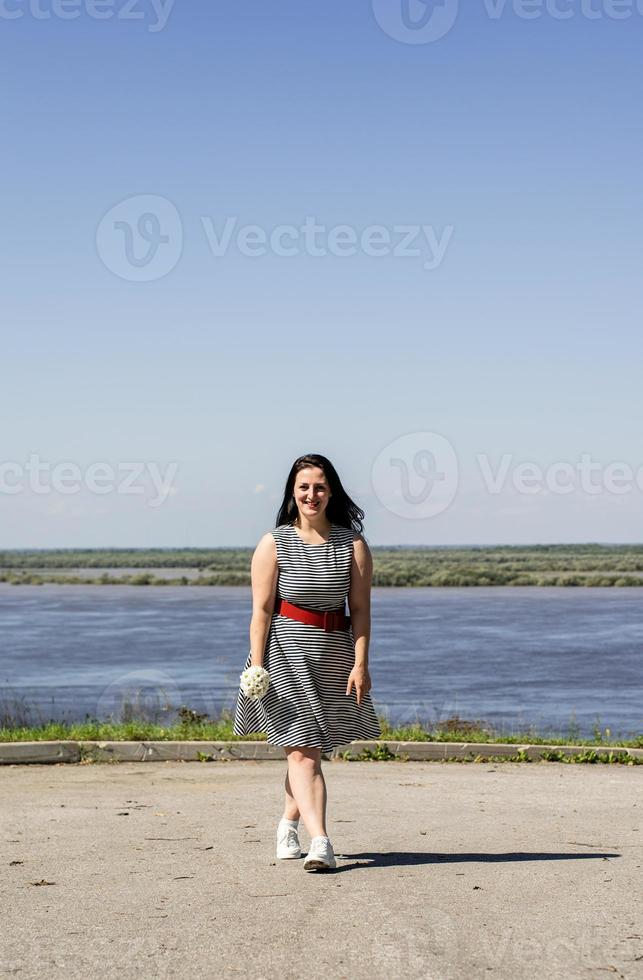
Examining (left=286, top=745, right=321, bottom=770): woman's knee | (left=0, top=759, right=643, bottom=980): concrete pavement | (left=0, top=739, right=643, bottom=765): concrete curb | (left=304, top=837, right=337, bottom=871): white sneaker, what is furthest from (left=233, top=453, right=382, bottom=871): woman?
(left=0, top=739, right=643, bottom=765): concrete curb

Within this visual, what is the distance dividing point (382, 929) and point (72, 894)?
156cm

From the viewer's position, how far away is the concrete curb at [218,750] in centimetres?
1073

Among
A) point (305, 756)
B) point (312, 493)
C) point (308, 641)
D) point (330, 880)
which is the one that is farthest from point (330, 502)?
point (330, 880)

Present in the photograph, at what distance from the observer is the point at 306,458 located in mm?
6938

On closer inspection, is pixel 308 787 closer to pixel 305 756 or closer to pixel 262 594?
pixel 305 756

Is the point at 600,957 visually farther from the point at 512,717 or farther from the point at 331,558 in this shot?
the point at 512,717

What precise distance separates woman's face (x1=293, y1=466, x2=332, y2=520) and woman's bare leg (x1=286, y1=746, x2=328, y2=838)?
1213 millimetres

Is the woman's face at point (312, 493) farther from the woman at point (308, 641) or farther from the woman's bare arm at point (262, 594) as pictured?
the woman's bare arm at point (262, 594)

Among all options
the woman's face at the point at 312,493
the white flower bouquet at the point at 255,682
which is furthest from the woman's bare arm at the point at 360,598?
the white flower bouquet at the point at 255,682

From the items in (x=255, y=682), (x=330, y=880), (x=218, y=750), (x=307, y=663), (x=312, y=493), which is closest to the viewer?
(x=330, y=880)

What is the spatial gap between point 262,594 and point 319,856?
52.1 inches

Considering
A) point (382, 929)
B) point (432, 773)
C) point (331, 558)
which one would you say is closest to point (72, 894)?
point (382, 929)

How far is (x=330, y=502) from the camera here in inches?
274

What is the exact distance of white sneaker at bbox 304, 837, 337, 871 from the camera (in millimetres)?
6371
